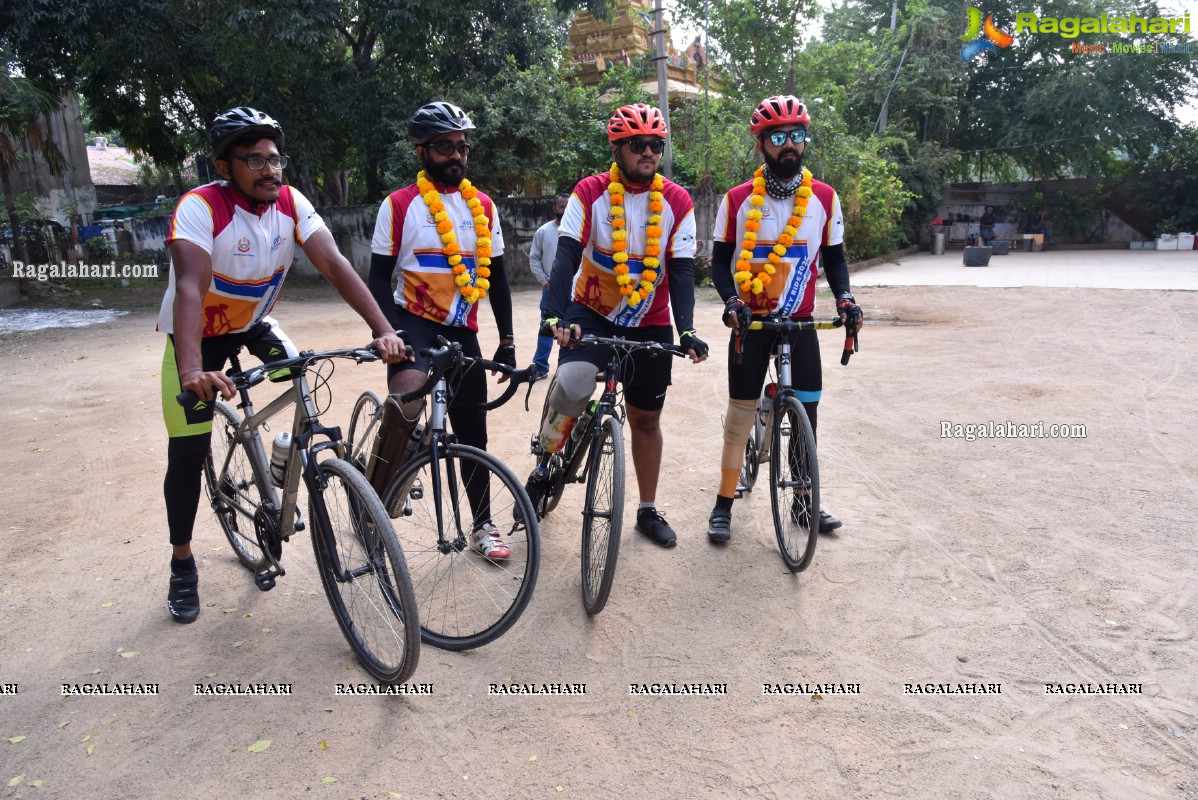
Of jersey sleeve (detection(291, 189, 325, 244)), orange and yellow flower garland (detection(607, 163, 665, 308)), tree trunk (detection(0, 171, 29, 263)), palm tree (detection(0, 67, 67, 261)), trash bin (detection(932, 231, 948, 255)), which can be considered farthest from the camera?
trash bin (detection(932, 231, 948, 255))

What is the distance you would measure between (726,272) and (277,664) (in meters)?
2.64

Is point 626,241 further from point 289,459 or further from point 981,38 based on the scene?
point 981,38

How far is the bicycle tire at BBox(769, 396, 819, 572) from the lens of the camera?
12.5ft

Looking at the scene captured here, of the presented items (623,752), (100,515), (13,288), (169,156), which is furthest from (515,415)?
(169,156)

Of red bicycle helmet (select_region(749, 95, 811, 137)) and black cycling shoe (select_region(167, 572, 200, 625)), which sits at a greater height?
red bicycle helmet (select_region(749, 95, 811, 137))

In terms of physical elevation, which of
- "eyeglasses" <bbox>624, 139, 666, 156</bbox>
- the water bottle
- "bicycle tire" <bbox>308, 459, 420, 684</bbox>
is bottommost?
"bicycle tire" <bbox>308, 459, 420, 684</bbox>

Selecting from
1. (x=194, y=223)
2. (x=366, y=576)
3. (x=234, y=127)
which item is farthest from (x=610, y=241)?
(x=366, y=576)

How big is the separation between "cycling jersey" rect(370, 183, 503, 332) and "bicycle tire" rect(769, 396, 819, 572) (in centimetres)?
157

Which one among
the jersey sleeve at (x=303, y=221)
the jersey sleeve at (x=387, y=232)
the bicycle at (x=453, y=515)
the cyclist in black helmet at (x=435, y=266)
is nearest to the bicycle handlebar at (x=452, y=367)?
the bicycle at (x=453, y=515)

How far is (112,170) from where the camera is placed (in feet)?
117

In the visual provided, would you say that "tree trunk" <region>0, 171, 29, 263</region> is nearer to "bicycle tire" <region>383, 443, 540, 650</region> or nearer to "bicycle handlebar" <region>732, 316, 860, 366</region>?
"bicycle tire" <region>383, 443, 540, 650</region>

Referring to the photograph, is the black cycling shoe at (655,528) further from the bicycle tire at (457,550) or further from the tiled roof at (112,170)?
the tiled roof at (112,170)

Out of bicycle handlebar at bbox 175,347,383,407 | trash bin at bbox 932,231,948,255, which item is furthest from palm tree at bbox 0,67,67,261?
trash bin at bbox 932,231,948,255

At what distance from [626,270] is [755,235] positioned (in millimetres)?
673
